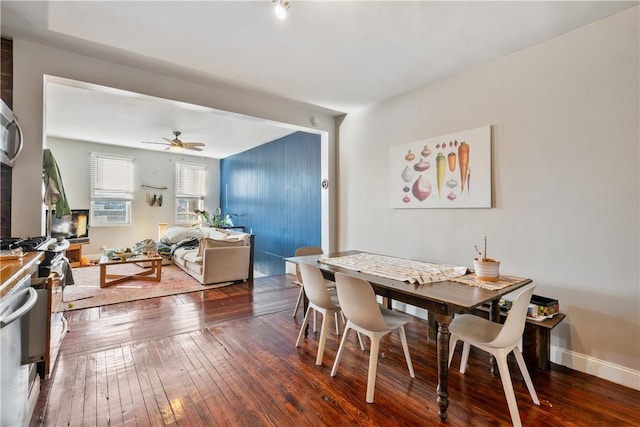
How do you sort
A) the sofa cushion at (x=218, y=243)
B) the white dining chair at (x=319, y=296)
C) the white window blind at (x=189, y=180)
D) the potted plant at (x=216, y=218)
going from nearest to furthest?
1. the white dining chair at (x=319, y=296)
2. the sofa cushion at (x=218, y=243)
3. the potted plant at (x=216, y=218)
4. the white window blind at (x=189, y=180)

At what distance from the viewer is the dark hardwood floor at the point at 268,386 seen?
1.78m

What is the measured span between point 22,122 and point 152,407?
99.1 inches

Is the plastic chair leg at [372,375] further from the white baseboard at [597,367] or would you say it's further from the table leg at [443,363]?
the white baseboard at [597,367]

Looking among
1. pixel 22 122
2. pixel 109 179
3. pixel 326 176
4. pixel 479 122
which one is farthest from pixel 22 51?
pixel 109 179

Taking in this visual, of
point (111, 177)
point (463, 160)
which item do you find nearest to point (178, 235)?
point (111, 177)

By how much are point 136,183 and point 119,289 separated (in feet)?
12.4

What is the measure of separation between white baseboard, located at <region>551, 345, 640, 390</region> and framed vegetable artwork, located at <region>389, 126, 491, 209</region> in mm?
1318

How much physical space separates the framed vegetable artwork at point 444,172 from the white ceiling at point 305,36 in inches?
27.0

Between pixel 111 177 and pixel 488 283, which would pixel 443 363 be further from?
pixel 111 177

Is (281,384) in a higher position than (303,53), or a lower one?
lower

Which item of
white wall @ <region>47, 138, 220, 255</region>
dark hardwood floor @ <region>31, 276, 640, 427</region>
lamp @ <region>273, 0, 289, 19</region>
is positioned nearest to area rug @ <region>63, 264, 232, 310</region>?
dark hardwood floor @ <region>31, 276, 640, 427</region>

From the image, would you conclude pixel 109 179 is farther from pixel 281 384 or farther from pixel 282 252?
pixel 281 384

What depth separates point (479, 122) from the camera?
9.48 feet

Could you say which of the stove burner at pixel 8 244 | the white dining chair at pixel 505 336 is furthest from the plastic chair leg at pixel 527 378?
the stove burner at pixel 8 244
